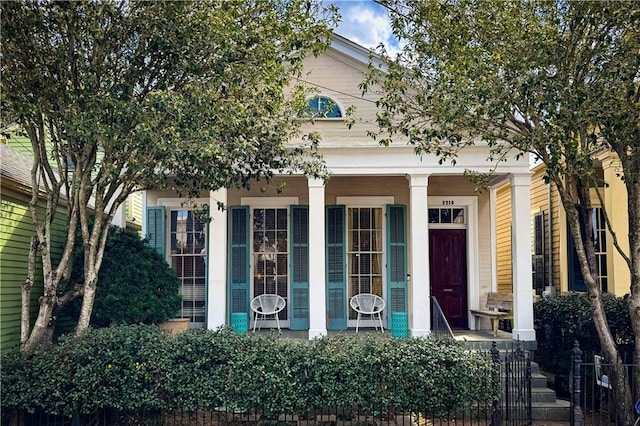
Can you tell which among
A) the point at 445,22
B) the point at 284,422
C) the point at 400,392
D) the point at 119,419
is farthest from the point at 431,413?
the point at 445,22

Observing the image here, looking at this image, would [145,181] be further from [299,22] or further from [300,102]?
[299,22]

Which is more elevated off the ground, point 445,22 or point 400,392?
point 445,22

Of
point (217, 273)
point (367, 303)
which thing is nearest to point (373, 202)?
point (367, 303)

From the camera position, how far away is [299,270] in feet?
35.6

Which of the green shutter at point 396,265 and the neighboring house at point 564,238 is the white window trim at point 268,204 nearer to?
the green shutter at point 396,265

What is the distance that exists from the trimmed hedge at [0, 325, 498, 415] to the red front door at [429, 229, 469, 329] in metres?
4.86

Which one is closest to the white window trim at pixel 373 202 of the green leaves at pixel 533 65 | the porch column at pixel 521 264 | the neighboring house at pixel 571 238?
the porch column at pixel 521 264

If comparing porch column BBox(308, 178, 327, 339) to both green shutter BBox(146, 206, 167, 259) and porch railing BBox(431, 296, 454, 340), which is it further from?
green shutter BBox(146, 206, 167, 259)

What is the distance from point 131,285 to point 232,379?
3262 mm

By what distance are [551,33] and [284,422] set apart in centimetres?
564

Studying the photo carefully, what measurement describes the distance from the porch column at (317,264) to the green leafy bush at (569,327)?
3757mm

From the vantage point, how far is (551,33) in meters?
6.44

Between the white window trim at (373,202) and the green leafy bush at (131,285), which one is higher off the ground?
the white window trim at (373,202)

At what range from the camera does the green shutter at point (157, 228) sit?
10711mm
